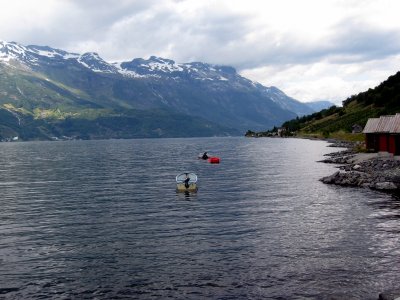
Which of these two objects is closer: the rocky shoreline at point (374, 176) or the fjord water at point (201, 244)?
the fjord water at point (201, 244)

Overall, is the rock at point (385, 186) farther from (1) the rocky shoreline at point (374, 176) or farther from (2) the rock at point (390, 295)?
(2) the rock at point (390, 295)

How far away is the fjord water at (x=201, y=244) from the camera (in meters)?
25.4

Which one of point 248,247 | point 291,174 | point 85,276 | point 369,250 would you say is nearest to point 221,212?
point 248,247

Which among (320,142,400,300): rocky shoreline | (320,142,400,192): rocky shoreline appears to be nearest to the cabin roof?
(320,142,400,300): rocky shoreline

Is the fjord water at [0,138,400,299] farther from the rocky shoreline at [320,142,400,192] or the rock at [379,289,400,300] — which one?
the rocky shoreline at [320,142,400,192]

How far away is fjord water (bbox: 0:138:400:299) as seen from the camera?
25422 mm

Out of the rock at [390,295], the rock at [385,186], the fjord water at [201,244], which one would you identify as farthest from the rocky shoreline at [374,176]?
the rock at [390,295]

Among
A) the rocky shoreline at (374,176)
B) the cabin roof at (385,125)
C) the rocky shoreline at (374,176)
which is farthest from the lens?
the cabin roof at (385,125)

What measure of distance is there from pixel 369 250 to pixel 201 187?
39520 millimetres

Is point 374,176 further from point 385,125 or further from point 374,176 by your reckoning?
point 385,125

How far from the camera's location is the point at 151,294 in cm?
2442

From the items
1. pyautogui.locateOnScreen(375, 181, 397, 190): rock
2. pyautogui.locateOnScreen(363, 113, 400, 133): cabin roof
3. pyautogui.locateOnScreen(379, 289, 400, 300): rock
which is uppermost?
pyautogui.locateOnScreen(363, 113, 400, 133): cabin roof

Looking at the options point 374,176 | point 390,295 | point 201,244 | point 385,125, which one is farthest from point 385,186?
point 390,295

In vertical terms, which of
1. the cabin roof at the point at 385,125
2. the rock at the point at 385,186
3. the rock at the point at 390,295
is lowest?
the rock at the point at 390,295
